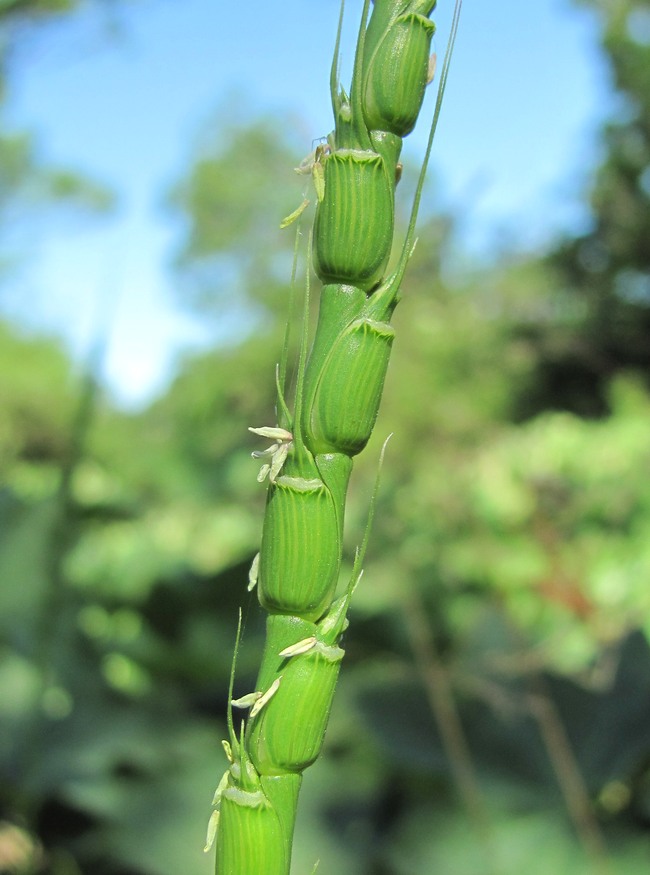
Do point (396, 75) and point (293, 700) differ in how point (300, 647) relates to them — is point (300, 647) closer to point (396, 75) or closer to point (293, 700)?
point (293, 700)

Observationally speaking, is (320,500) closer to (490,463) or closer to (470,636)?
(470,636)

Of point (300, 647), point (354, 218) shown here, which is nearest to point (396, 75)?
point (354, 218)

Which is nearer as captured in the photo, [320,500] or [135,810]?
[320,500]

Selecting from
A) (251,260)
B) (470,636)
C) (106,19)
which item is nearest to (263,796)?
(470,636)

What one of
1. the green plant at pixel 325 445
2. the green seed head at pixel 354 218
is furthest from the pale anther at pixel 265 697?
the green seed head at pixel 354 218

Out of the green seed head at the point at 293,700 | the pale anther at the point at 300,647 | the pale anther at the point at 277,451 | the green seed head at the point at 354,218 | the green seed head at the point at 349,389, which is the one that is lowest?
the green seed head at the point at 293,700

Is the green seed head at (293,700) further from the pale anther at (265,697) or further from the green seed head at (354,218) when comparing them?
the green seed head at (354,218)
